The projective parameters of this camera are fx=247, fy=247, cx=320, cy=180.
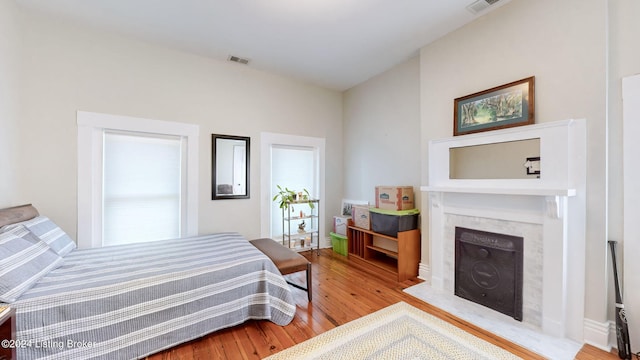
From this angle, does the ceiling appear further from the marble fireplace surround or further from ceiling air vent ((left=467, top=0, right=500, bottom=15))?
the marble fireplace surround

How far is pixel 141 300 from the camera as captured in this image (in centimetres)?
170

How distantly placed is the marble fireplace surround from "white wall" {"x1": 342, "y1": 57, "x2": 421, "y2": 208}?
967mm

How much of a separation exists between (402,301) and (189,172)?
112 inches

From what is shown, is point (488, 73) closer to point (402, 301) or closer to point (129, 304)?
point (402, 301)

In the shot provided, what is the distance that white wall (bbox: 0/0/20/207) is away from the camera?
6.70ft

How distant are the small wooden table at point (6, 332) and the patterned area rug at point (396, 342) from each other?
50.4 inches

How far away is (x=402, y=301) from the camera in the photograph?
2.42 m

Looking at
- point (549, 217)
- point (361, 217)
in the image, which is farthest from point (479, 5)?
point (361, 217)

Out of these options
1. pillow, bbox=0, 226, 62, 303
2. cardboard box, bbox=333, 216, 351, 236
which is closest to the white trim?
pillow, bbox=0, 226, 62, 303

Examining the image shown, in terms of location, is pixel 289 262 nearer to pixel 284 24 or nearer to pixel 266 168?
pixel 266 168

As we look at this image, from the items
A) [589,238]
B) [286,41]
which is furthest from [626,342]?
[286,41]

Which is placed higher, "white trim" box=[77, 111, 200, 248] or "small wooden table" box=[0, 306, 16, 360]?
"white trim" box=[77, 111, 200, 248]

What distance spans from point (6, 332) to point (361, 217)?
10.4 feet

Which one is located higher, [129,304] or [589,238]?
[589,238]
